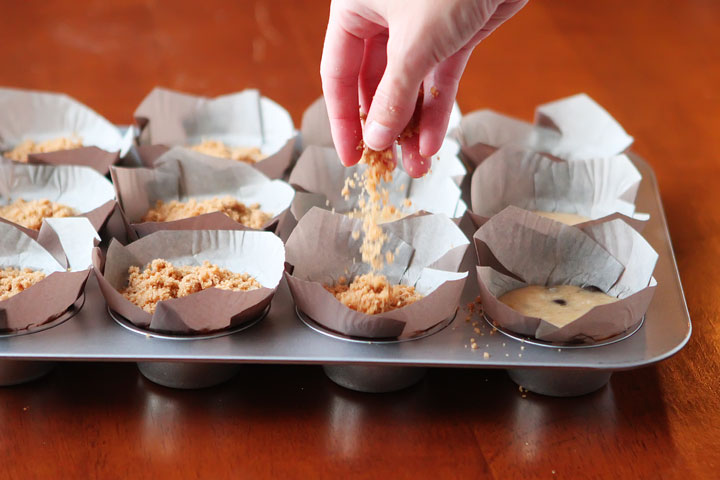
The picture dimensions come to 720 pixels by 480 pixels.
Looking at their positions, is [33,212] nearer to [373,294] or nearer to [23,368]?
[23,368]

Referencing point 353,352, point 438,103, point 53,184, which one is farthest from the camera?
point 53,184

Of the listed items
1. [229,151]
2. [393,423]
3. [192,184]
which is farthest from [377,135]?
[229,151]

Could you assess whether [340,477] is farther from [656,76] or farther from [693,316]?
[656,76]

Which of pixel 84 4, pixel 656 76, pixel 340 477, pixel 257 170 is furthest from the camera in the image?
pixel 84 4

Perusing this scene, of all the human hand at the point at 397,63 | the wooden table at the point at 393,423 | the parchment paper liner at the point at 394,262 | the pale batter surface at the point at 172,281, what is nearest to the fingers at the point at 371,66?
the human hand at the point at 397,63

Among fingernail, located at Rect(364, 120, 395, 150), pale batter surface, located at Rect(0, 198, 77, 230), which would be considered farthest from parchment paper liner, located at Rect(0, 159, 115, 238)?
fingernail, located at Rect(364, 120, 395, 150)

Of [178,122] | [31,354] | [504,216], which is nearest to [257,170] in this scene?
[178,122]

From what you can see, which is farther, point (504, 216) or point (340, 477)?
point (504, 216)
